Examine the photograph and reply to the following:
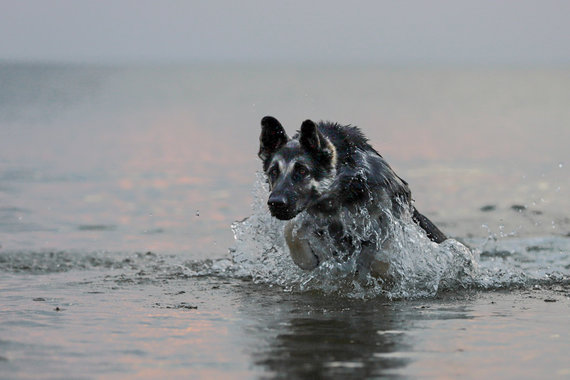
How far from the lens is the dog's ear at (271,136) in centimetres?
814

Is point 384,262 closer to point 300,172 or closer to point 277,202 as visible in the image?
point 300,172

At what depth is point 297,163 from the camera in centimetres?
796

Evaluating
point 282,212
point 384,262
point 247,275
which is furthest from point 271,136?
point 247,275

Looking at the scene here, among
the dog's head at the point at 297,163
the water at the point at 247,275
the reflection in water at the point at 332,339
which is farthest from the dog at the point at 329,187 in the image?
the reflection in water at the point at 332,339

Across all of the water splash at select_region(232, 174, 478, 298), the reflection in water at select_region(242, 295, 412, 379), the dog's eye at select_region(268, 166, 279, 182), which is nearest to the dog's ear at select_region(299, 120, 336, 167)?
the dog's eye at select_region(268, 166, 279, 182)

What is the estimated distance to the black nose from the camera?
755 cm

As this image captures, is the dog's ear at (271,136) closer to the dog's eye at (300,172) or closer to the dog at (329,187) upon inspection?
the dog at (329,187)

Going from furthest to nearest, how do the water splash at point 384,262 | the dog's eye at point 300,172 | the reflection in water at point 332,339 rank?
1. the water splash at point 384,262
2. the dog's eye at point 300,172
3. the reflection in water at point 332,339

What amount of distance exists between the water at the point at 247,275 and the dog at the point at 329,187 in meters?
0.21

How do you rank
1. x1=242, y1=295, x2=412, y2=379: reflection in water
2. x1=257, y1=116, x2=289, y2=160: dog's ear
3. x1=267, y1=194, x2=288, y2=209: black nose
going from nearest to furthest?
x1=242, y1=295, x2=412, y2=379: reflection in water, x1=267, y1=194, x2=288, y2=209: black nose, x1=257, y1=116, x2=289, y2=160: dog's ear

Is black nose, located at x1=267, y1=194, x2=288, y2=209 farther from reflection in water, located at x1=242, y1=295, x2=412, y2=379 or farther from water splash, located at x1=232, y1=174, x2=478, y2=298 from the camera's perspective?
water splash, located at x1=232, y1=174, x2=478, y2=298

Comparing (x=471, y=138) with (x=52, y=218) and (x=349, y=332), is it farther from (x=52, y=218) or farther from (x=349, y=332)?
(x=349, y=332)

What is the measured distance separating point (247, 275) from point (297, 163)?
177 cm

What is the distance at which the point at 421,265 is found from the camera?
28.7 ft
